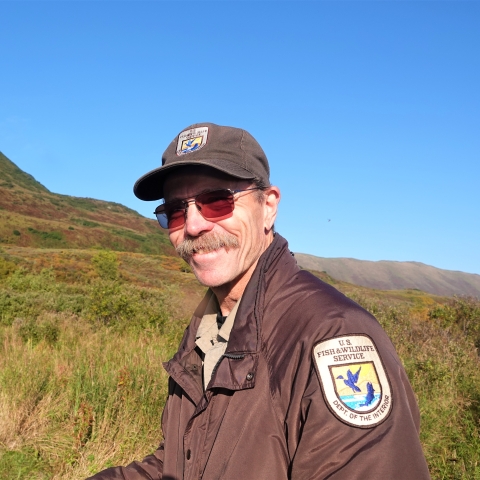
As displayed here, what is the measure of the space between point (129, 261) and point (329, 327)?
4839 cm

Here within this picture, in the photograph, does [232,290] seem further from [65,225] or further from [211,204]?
[65,225]

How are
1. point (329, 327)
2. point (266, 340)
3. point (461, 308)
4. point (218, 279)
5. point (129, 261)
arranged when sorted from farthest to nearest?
point (129, 261) < point (461, 308) < point (218, 279) < point (266, 340) < point (329, 327)

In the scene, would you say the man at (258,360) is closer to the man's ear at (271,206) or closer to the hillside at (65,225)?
the man's ear at (271,206)

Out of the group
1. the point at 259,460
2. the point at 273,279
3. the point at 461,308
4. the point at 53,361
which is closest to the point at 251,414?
the point at 259,460

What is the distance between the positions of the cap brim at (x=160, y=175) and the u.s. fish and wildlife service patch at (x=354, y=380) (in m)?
0.78

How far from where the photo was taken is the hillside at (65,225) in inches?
3233

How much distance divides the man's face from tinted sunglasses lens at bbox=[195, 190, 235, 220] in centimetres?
2

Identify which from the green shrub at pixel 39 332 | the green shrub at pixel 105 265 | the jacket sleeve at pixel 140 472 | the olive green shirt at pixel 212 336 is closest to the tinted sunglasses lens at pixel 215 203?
the olive green shirt at pixel 212 336

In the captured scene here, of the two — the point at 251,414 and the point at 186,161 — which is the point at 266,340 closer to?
the point at 251,414

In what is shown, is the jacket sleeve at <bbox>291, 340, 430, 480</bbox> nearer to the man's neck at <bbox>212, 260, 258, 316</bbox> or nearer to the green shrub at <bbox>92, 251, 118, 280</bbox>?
the man's neck at <bbox>212, 260, 258, 316</bbox>

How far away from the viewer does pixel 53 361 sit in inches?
226

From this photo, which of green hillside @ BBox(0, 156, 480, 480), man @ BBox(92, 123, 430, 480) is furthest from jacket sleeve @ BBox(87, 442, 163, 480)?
green hillside @ BBox(0, 156, 480, 480)

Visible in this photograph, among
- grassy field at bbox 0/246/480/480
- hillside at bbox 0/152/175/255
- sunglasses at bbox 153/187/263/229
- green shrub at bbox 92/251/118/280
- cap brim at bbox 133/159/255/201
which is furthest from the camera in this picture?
hillside at bbox 0/152/175/255

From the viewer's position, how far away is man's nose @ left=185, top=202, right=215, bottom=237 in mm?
2004
